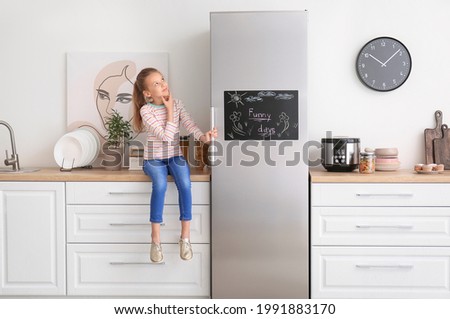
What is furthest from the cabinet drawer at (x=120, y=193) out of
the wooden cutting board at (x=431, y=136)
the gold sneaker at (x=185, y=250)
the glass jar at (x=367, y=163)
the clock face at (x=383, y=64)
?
the wooden cutting board at (x=431, y=136)

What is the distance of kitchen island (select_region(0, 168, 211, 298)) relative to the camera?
2.98m

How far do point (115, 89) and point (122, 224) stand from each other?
0.97 m

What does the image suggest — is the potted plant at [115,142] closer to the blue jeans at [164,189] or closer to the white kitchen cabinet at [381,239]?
the blue jeans at [164,189]

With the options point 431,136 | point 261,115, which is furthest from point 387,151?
point 261,115

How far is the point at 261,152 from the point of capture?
2.93 m

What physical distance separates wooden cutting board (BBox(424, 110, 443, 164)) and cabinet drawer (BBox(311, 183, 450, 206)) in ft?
1.69

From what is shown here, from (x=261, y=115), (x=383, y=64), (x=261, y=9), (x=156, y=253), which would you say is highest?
(x=261, y=9)

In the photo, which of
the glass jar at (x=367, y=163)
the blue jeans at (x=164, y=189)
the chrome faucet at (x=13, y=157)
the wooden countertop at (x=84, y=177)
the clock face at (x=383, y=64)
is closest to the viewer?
the blue jeans at (x=164, y=189)

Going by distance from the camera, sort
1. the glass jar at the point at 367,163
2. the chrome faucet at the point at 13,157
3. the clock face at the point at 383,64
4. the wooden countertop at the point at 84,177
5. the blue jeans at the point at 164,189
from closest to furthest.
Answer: the blue jeans at the point at 164,189 < the wooden countertop at the point at 84,177 < the glass jar at the point at 367,163 < the chrome faucet at the point at 13,157 < the clock face at the point at 383,64

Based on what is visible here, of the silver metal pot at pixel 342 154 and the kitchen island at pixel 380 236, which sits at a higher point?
the silver metal pot at pixel 342 154

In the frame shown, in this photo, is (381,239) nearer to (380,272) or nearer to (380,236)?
(380,236)

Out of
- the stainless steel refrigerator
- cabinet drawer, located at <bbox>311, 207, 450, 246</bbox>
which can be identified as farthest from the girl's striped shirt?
cabinet drawer, located at <bbox>311, 207, 450, 246</bbox>

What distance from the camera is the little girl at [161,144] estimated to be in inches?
113

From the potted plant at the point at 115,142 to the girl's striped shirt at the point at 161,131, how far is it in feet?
1.02
